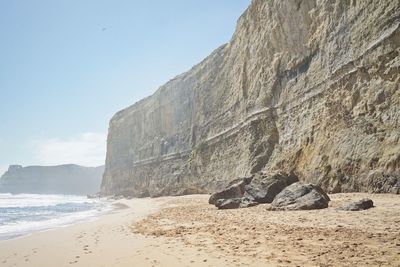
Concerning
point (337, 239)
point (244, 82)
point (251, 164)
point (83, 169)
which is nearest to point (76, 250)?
point (337, 239)

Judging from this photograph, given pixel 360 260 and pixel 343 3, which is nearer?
pixel 360 260

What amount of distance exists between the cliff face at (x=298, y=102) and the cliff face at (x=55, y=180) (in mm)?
146361

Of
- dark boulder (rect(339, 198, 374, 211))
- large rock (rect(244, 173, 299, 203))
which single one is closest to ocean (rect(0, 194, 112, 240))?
large rock (rect(244, 173, 299, 203))

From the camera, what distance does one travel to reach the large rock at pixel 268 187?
642 inches

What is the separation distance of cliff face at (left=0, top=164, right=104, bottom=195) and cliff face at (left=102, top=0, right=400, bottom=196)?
14636 centimetres

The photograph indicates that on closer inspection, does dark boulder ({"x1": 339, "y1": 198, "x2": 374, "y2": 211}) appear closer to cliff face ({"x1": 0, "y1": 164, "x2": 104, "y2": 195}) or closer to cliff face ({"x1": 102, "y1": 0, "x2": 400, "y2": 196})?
cliff face ({"x1": 102, "y1": 0, "x2": 400, "y2": 196})

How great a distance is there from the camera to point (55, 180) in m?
191

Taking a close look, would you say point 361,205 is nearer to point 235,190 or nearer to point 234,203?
point 234,203

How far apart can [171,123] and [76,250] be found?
1901 inches

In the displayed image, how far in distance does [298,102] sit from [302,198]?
11.8 m

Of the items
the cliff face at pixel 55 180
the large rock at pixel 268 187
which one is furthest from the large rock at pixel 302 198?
the cliff face at pixel 55 180

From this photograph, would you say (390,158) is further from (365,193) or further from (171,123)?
(171,123)

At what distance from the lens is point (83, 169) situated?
193m

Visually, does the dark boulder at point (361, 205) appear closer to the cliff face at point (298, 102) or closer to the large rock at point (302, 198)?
the large rock at point (302, 198)
